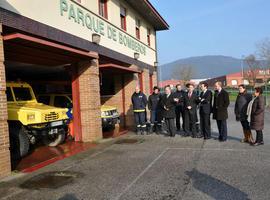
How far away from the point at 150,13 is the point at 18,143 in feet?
40.8

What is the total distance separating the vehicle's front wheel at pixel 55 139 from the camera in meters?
11.2

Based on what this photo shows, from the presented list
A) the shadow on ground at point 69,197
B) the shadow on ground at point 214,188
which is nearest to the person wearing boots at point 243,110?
the shadow on ground at point 214,188

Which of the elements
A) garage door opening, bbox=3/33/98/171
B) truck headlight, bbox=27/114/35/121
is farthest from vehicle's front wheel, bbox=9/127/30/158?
truck headlight, bbox=27/114/35/121

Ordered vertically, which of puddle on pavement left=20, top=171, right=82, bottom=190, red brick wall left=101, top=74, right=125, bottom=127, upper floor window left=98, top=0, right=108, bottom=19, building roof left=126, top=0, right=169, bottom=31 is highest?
building roof left=126, top=0, right=169, bottom=31

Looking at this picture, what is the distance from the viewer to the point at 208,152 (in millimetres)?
9117

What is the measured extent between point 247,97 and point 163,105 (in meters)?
3.22

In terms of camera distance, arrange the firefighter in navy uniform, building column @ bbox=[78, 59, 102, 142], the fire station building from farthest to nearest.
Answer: the firefighter in navy uniform
building column @ bbox=[78, 59, 102, 142]
the fire station building

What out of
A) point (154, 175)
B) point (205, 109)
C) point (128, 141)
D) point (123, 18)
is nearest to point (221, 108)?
point (205, 109)

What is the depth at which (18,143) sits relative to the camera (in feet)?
29.2

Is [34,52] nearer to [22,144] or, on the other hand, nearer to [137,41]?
[22,144]

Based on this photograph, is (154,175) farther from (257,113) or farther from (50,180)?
(257,113)

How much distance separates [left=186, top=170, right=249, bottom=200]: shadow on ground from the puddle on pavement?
7.62 feet

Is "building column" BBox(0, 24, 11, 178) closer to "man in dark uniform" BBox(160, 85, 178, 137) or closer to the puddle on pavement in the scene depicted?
the puddle on pavement

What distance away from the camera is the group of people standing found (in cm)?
989
